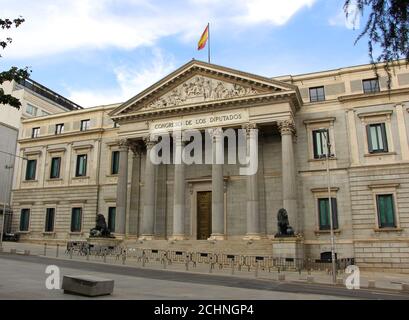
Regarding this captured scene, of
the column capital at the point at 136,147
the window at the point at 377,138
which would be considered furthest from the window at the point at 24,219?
the window at the point at 377,138

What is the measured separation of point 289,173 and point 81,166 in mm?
25250

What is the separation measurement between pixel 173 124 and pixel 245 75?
8007mm

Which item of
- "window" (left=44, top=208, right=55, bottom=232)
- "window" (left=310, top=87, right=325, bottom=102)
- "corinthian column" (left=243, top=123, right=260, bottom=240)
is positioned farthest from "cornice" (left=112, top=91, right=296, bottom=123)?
"window" (left=44, top=208, right=55, bottom=232)

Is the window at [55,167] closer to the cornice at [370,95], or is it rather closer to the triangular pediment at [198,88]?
the triangular pediment at [198,88]

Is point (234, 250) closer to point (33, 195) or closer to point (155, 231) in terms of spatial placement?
point (155, 231)

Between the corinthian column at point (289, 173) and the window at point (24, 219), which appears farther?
the window at point (24, 219)

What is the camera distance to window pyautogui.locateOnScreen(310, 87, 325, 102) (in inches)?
1441

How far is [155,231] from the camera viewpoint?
128 feet

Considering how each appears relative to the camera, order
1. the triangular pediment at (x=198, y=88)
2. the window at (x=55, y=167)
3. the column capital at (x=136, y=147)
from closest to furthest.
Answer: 1. the triangular pediment at (x=198, y=88)
2. the column capital at (x=136, y=147)
3. the window at (x=55, y=167)

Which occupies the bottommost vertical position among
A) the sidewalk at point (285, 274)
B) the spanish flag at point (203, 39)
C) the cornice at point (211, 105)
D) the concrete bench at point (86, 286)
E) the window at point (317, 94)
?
the sidewalk at point (285, 274)

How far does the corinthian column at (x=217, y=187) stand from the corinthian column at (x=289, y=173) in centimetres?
522

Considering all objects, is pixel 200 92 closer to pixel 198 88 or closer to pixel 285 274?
pixel 198 88

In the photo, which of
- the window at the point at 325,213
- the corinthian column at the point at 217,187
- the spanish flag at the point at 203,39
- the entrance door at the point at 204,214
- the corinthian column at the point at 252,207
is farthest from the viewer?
the spanish flag at the point at 203,39

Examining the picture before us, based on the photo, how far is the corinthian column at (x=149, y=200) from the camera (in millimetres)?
35594
